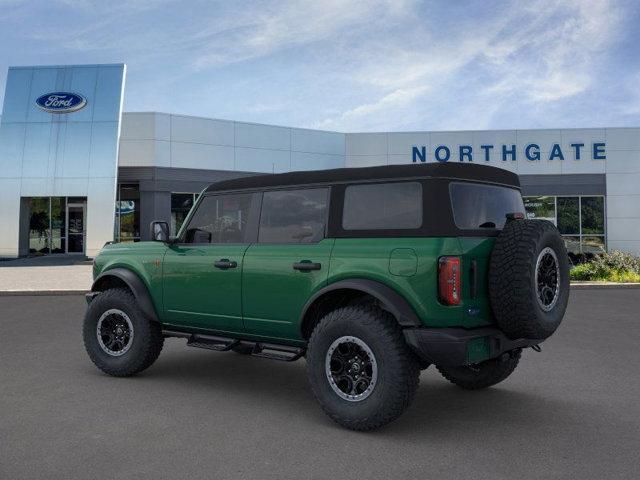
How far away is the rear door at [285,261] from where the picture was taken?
5.19 metres

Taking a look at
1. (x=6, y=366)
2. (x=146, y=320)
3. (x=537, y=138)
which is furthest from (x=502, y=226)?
(x=537, y=138)

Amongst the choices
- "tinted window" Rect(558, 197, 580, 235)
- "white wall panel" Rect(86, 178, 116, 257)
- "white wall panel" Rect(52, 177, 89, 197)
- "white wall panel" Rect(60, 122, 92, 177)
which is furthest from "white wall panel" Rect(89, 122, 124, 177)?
"tinted window" Rect(558, 197, 580, 235)

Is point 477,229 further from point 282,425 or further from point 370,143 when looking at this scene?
point 370,143

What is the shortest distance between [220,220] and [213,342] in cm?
118

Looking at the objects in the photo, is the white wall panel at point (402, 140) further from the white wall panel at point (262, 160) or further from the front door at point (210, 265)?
the front door at point (210, 265)

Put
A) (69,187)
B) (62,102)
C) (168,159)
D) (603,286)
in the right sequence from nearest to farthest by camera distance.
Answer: (603,286) → (69,187) → (62,102) → (168,159)

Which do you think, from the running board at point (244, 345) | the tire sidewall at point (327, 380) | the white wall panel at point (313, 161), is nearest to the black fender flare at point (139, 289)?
the running board at point (244, 345)

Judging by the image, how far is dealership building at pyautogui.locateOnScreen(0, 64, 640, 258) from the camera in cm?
2783

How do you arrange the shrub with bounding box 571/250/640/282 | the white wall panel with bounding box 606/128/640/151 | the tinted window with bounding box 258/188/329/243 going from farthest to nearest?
the white wall panel with bounding box 606/128/640/151, the shrub with bounding box 571/250/640/282, the tinted window with bounding box 258/188/329/243

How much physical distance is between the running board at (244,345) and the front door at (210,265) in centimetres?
13

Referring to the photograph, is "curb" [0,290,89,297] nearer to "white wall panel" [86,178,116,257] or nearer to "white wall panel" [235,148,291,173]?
"white wall panel" [86,178,116,257]

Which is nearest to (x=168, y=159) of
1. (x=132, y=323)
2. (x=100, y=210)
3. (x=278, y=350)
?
(x=100, y=210)

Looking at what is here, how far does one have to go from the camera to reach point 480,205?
5109mm

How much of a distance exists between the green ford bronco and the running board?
18 millimetres
